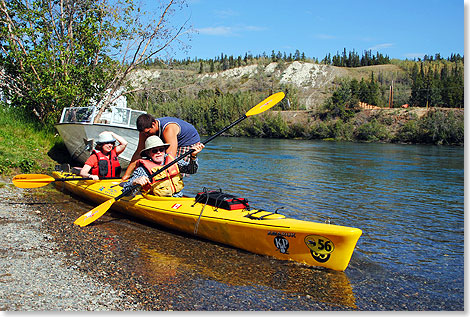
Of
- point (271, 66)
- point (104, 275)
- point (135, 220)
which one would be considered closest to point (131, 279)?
point (104, 275)

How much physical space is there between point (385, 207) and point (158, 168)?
19.2ft

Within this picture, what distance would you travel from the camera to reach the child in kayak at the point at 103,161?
7.79 meters

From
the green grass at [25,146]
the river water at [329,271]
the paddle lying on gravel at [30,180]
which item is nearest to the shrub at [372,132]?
the river water at [329,271]

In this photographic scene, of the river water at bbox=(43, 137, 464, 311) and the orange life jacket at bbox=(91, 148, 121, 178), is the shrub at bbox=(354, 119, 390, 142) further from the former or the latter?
the orange life jacket at bbox=(91, 148, 121, 178)

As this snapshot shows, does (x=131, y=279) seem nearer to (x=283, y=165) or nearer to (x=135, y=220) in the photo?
(x=135, y=220)

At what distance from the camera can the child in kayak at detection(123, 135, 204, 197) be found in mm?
6176

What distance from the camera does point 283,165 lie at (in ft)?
60.6

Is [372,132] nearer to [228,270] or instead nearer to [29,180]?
[29,180]

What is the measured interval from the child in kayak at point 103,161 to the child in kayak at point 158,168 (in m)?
1.39

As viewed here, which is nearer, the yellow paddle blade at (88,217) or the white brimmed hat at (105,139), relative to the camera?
the yellow paddle blade at (88,217)

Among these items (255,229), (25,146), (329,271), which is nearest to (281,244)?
(255,229)

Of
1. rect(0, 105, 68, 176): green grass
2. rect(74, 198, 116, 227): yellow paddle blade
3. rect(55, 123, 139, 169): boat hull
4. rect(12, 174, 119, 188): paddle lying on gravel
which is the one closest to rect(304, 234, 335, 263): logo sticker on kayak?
rect(74, 198, 116, 227): yellow paddle blade

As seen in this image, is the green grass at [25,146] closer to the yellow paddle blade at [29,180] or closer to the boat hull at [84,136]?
the boat hull at [84,136]

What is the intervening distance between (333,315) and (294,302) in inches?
15.7
